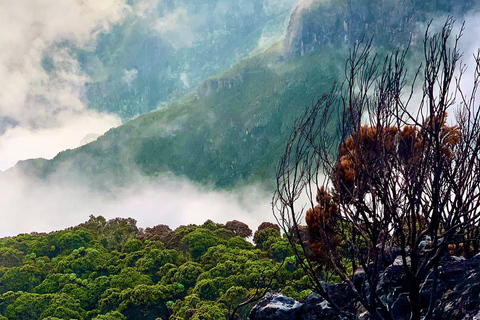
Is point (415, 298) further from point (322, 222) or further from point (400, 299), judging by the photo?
point (400, 299)

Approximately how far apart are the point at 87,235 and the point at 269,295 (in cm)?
4487

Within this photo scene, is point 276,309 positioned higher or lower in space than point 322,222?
lower

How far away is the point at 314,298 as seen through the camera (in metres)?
8.98

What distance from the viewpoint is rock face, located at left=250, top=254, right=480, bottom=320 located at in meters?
6.06

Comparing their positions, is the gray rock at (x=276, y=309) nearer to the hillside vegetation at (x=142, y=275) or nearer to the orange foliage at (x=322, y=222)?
the orange foliage at (x=322, y=222)

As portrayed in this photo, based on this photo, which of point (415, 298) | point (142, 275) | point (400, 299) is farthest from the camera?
point (142, 275)

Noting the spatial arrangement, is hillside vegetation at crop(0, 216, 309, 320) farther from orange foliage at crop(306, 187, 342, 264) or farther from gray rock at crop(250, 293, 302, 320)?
orange foliage at crop(306, 187, 342, 264)

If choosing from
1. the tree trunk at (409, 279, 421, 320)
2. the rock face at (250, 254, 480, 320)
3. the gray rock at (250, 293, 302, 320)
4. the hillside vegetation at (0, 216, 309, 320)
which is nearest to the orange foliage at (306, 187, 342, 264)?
the rock face at (250, 254, 480, 320)

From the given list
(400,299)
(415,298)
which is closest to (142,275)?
(400,299)

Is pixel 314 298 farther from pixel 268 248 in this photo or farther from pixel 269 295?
pixel 268 248

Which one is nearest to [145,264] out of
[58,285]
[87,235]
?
[58,285]

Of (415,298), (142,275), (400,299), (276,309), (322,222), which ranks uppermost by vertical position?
(142,275)

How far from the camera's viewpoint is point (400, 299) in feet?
25.6

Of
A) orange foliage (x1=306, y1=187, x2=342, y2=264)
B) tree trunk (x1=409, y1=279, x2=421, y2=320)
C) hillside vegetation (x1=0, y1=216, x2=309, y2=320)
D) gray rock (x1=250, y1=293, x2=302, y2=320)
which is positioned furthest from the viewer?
hillside vegetation (x1=0, y1=216, x2=309, y2=320)
